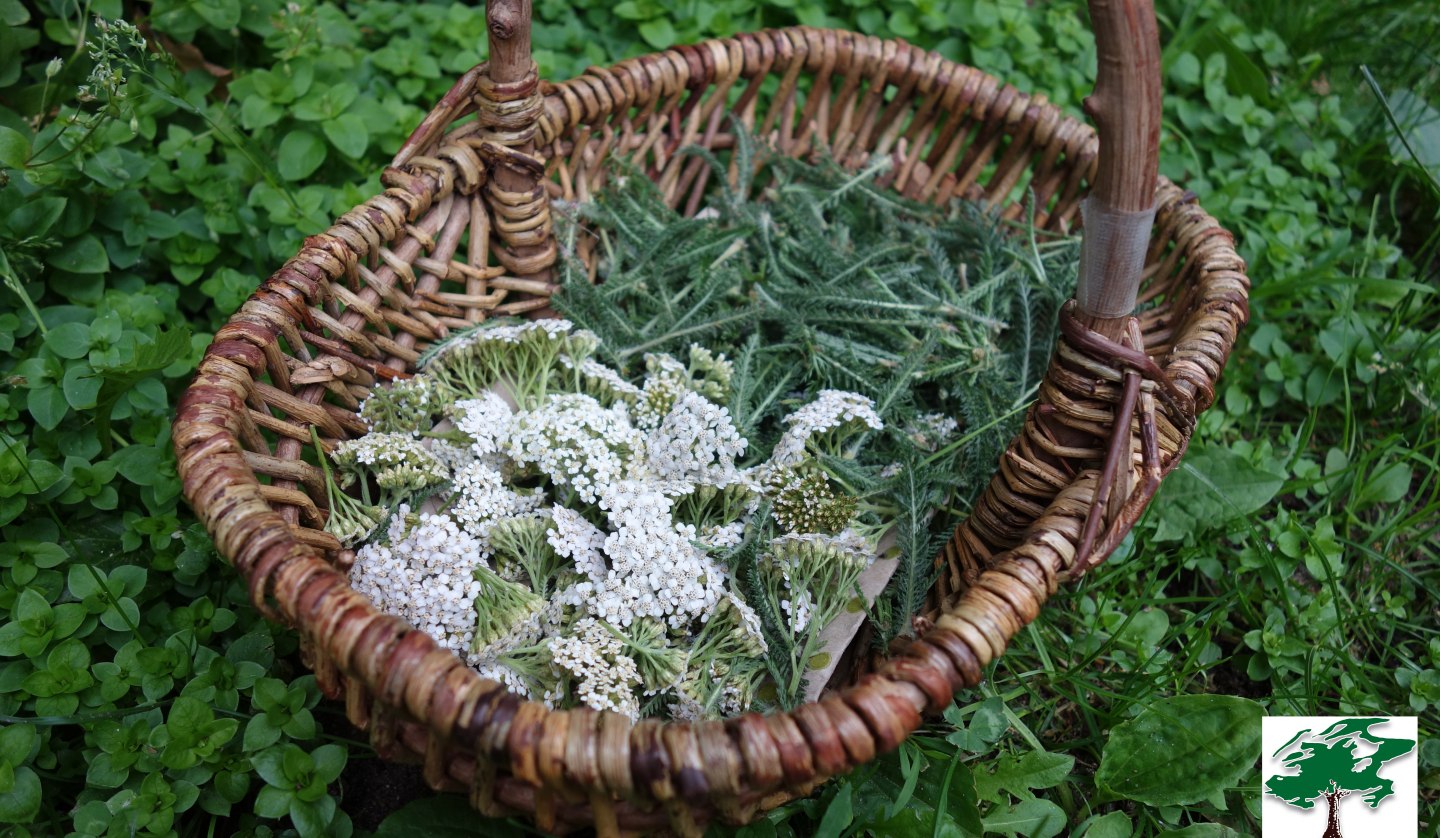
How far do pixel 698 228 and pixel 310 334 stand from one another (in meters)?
0.72

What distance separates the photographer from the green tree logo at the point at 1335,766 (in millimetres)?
1487

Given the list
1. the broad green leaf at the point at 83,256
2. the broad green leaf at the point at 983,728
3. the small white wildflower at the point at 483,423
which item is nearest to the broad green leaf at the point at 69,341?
the broad green leaf at the point at 83,256

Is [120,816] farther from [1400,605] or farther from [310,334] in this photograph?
[1400,605]

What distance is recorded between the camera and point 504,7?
1583 millimetres

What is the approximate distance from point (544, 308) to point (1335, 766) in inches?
59.1

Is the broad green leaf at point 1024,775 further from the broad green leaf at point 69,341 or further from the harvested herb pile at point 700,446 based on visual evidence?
the broad green leaf at point 69,341

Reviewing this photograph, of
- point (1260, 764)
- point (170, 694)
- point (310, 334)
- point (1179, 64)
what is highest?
point (1179, 64)

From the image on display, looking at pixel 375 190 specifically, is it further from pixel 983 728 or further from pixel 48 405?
pixel 983 728

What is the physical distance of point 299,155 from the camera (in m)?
2.02

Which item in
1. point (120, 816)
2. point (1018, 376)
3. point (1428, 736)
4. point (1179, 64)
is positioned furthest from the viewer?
point (1179, 64)

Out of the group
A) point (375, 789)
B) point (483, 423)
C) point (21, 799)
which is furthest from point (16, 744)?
point (483, 423)

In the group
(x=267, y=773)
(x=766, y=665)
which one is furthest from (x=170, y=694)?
(x=766, y=665)

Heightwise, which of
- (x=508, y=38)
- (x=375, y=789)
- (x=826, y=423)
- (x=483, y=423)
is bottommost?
(x=375, y=789)

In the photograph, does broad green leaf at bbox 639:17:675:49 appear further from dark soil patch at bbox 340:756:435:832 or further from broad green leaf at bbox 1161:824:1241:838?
broad green leaf at bbox 1161:824:1241:838
